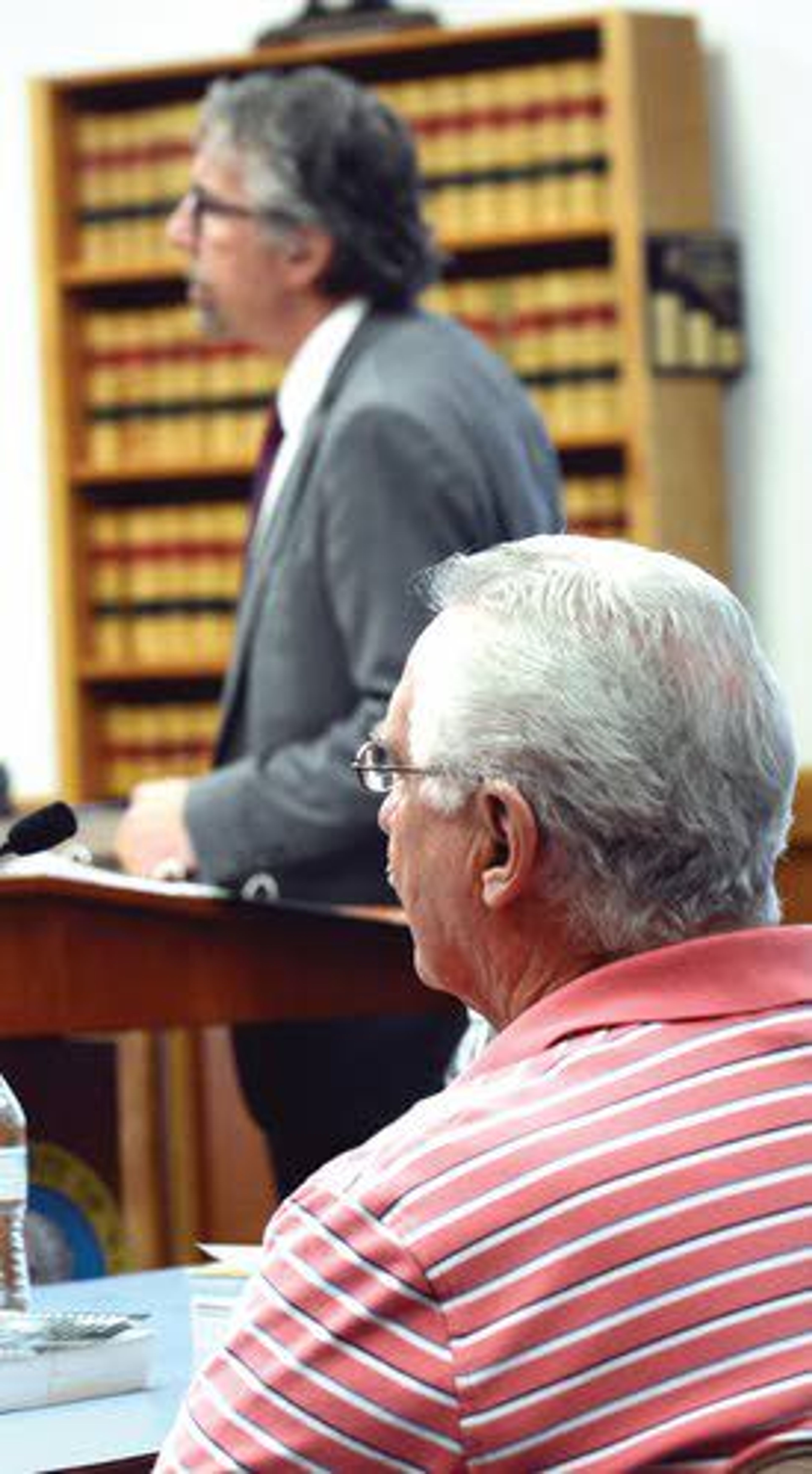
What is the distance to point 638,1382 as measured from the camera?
1.47m

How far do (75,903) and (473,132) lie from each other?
3841mm

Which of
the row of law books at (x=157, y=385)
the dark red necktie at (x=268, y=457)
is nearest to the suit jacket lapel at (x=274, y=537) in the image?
the dark red necktie at (x=268, y=457)

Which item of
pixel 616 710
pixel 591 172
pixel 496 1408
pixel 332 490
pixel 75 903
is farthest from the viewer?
pixel 591 172

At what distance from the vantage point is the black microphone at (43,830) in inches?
86.5

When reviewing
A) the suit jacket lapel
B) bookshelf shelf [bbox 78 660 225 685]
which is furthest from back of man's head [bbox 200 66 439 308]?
bookshelf shelf [bbox 78 660 225 685]

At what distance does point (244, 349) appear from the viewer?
6750 mm

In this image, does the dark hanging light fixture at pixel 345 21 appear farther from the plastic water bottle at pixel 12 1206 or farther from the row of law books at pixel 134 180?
the plastic water bottle at pixel 12 1206

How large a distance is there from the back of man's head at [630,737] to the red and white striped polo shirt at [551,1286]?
0.11 meters

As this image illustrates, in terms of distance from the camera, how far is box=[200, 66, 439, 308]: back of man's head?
3.65 metres

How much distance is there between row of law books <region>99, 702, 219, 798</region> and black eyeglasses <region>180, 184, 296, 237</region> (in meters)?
3.01

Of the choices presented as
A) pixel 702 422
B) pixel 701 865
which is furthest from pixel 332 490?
pixel 702 422

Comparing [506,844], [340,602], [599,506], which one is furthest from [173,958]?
[599,506]

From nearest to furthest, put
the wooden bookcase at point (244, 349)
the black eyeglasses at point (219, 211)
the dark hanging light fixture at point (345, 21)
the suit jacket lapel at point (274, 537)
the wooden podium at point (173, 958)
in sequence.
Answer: the wooden podium at point (173, 958) < the suit jacket lapel at point (274, 537) < the black eyeglasses at point (219, 211) < the wooden bookcase at point (244, 349) < the dark hanging light fixture at point (345, 21)

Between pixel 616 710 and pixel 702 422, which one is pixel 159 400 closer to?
pixel 702 422
